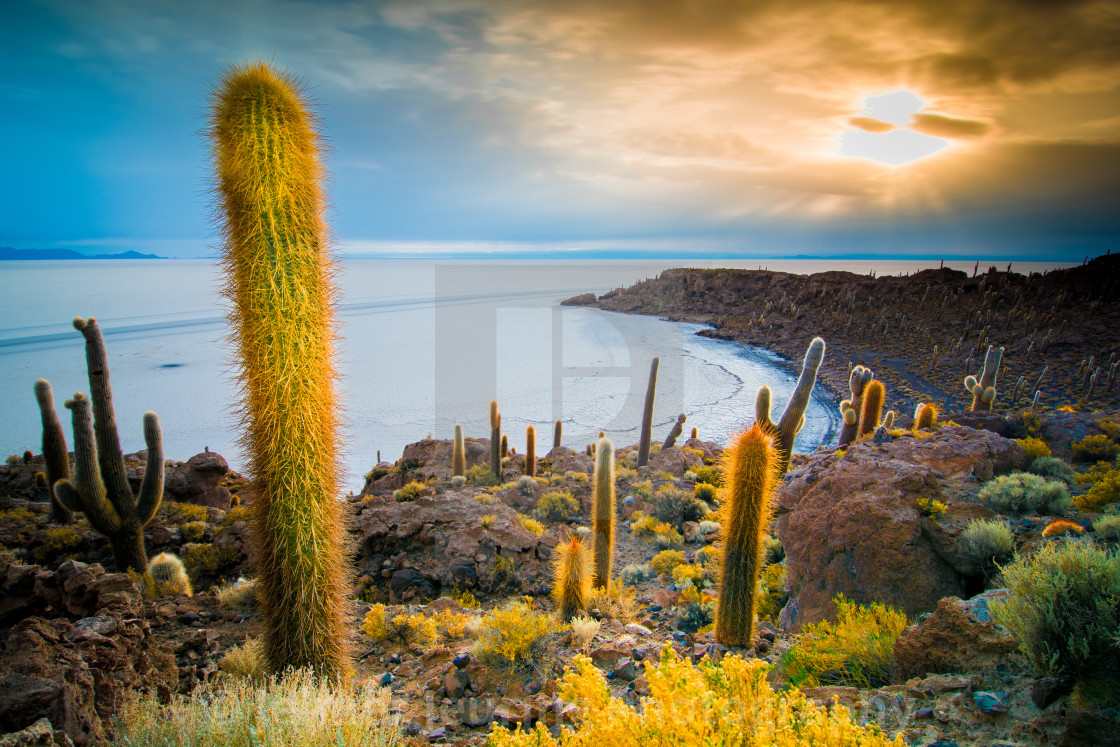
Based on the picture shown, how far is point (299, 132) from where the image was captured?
3.19m

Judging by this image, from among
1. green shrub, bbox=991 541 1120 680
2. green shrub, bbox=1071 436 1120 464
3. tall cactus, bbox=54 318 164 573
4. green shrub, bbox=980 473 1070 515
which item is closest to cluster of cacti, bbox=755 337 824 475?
green shrub, bbox=1071 436 1120 464

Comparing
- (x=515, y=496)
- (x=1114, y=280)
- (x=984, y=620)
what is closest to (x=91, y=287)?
(x=515, y=496)

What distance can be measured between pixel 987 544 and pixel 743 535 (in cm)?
202

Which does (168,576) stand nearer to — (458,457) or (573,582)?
(573,582)

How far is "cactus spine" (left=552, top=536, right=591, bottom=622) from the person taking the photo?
5.60m

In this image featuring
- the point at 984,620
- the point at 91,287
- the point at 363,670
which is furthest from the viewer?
the point at 91,287

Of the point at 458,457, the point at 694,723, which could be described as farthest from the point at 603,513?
the point at 458,457

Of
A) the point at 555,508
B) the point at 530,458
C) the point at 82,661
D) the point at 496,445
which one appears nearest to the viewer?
the point at 82,661

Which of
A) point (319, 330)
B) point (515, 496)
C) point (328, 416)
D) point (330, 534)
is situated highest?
point (319, 330)

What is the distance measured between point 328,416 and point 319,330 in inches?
22.4

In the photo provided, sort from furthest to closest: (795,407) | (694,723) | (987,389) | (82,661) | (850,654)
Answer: (987,389) < (795,407) < (850,654) < (82,661) < (694,723)

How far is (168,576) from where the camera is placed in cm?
636

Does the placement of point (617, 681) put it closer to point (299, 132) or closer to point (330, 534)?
point (330, 534)

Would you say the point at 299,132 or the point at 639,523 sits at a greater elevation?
the point at 299,132
